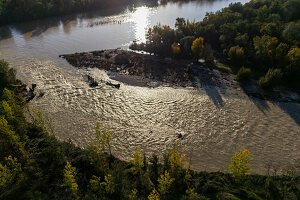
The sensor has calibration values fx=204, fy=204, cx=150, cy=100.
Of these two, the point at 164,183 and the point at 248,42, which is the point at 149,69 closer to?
the point at 248,42

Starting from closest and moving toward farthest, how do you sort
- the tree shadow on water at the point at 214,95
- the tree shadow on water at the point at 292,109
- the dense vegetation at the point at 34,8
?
the tree shadow on water at the point at 292,109, the tree shadow on water at the point at 214,95, the dense vegetation at the point at 34,8

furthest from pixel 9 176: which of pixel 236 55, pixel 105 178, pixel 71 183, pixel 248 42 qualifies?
pixel 248 42

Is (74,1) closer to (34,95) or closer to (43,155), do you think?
(34,95)

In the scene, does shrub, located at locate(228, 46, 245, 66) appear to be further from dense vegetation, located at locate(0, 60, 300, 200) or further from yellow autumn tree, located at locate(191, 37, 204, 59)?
dense vegetation, located at locate(0, 60, 300, 200)

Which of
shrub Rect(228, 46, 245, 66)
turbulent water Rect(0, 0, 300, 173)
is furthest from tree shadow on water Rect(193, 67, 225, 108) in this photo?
shrub Rect(228, 46, 245, 66)

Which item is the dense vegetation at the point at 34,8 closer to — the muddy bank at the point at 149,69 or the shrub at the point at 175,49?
the muddy bank at the point at 149,69

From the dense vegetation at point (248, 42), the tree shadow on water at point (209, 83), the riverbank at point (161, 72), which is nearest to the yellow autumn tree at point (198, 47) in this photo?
the dense vegetation at point (248, 42)

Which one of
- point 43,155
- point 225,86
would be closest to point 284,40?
point 225,86
